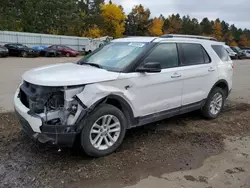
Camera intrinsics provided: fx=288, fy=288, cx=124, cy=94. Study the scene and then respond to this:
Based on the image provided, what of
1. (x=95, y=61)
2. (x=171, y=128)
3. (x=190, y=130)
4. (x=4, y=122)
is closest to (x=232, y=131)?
(x=190, y=130)

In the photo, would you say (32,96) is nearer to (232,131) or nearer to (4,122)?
(4,122)

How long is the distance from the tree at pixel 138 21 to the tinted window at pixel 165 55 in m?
71.8

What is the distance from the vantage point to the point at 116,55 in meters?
4.93

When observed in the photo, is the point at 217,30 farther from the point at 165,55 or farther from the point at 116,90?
the point at 116,90

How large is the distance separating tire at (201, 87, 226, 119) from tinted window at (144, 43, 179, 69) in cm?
135

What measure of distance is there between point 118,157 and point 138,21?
75.1 metres

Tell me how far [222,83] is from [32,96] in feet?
13.8

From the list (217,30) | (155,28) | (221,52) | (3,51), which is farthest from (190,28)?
(221,52)

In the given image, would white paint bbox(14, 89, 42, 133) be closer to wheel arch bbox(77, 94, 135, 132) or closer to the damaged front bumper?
the damaged front bumper

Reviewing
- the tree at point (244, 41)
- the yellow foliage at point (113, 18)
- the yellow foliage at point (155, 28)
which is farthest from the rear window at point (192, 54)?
the tree at point (244, 41)

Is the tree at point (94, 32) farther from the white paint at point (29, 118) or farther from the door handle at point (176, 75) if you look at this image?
the white paint at point (29, 118)

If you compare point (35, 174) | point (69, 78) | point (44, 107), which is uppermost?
point (69, 78)

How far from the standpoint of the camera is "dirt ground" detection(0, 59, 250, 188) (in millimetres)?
3570

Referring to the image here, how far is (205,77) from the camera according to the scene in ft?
18.9
